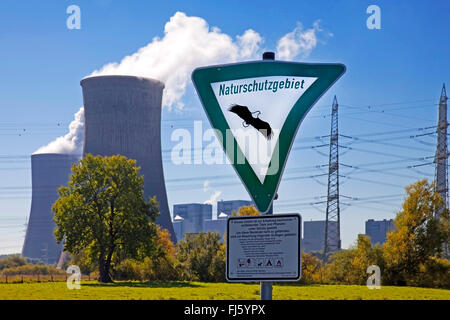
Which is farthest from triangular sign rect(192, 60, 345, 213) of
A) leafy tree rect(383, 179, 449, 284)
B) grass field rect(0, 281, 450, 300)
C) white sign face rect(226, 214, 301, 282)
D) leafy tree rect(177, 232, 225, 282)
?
leafy tree rect(177, 232, 225, 282)

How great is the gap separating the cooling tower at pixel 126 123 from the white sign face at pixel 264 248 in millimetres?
67913

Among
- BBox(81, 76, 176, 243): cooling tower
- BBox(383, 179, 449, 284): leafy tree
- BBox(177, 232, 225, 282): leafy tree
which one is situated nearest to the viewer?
BBox(383, 179, 449, 284): leafy tree

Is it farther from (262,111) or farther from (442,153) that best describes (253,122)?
(442,153)

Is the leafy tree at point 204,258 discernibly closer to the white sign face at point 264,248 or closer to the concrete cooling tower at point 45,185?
the white sign face at point 264,248

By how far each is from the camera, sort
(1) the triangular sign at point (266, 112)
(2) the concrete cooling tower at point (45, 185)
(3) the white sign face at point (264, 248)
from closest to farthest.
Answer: (3) the white sign face at point (264, 248)
(1) the triangular sign at point (266, 112)
(2) the concrete cooling tower at point (45, 185)

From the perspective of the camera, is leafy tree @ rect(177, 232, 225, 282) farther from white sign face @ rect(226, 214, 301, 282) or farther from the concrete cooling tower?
the concrete cooling tower

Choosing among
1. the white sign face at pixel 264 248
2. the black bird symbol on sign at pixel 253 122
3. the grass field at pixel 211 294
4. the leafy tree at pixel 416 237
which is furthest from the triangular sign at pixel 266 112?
the leafy tree at pixel 416 237

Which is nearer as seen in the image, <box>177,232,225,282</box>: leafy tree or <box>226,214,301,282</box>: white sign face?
<box>226,214,301,282</box>: white sign face

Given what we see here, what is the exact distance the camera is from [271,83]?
4.30 meters

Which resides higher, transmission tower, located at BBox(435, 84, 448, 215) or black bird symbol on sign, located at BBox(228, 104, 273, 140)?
transmission tower, located at BBox(435, 84, 448, 215)

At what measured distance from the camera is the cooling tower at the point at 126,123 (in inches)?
2827

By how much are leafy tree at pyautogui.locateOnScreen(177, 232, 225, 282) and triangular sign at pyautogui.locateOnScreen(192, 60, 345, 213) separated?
4832 centimetres

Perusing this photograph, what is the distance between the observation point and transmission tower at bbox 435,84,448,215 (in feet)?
177
